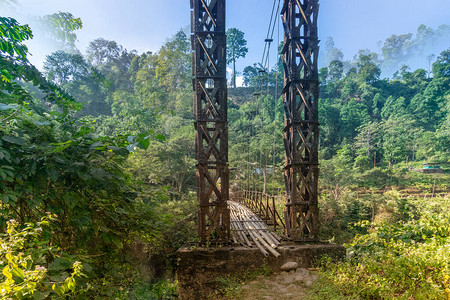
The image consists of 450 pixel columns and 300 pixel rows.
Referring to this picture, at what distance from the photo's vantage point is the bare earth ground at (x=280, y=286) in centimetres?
340

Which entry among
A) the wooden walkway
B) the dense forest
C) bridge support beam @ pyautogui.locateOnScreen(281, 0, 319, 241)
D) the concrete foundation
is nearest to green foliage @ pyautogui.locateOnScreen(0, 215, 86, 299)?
the dense forest

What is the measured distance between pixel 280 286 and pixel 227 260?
978mm

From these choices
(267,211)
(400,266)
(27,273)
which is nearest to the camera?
(27,273)

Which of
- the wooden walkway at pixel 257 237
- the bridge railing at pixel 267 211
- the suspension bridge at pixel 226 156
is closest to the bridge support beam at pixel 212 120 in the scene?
the suspension bridge at pixel 226 156

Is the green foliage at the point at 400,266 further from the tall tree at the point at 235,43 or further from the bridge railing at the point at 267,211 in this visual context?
the tall tree at the point at 235,43

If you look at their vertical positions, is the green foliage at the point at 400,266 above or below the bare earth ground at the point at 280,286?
above

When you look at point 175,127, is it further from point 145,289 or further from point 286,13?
point 145,289

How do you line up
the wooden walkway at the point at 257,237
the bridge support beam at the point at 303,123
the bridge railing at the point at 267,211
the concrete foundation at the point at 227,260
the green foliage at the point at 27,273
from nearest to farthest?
the green foliage at the point at 27,273 → the concrete foundation at the point at 227,260 → the wooden walkway at the point at 257,237 → the bridge support beam at the point at 303,123 → the bridge railing at the point at 267,211

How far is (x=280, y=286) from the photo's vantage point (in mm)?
3715

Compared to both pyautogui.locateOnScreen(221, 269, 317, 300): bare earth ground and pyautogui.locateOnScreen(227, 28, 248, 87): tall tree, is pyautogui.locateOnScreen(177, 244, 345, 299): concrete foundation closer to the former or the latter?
pyautogui.locateOnScreen(221, 269, 317, 300): bare earth ground

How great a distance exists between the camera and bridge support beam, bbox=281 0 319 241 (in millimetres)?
4757

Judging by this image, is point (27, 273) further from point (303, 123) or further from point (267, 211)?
point (267, 211)

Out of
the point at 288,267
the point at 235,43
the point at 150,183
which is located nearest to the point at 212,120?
the point at 288,267

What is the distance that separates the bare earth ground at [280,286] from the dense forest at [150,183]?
316 mm
